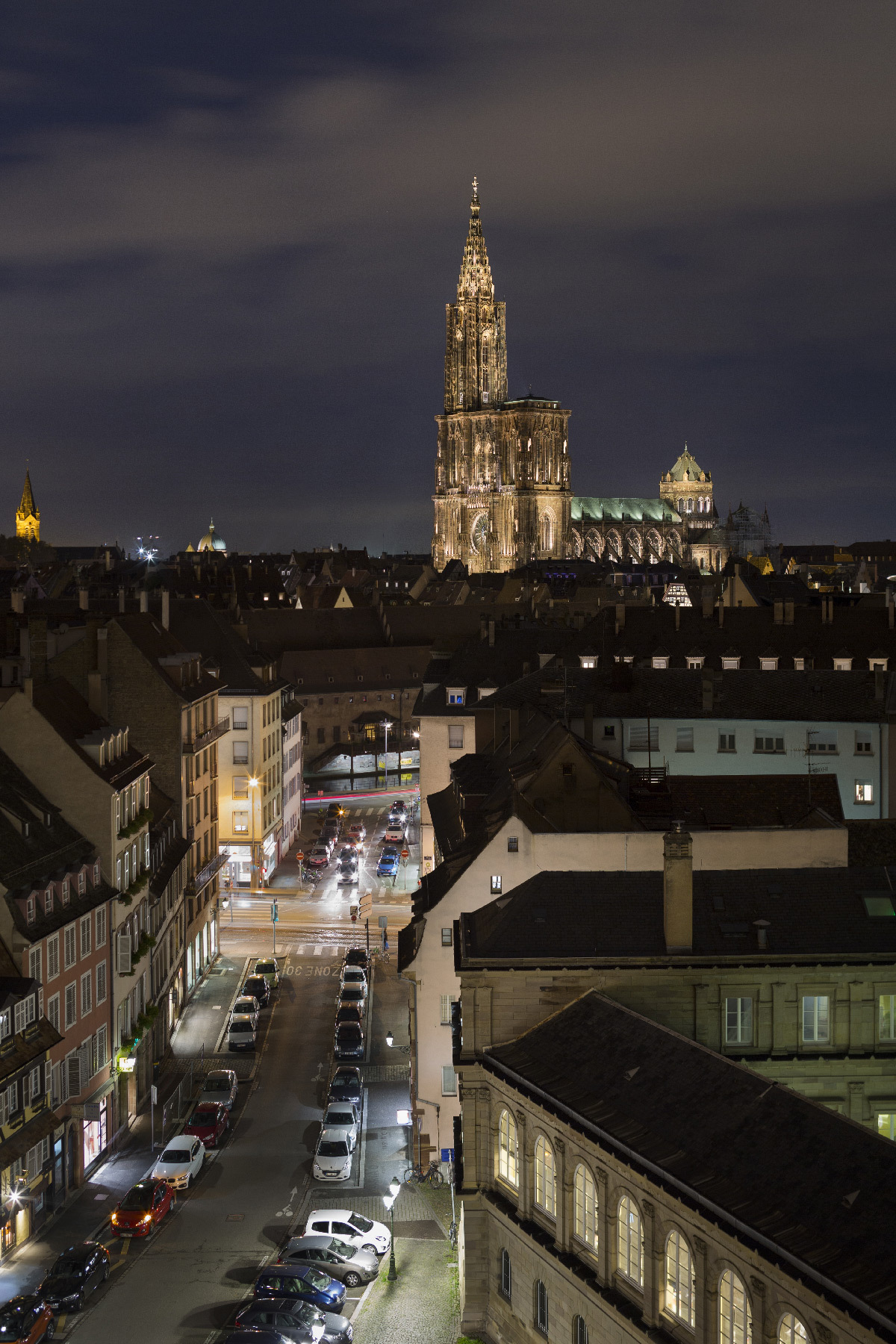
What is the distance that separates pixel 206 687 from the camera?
237ft

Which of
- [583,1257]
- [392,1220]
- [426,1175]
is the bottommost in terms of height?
[426,1175]

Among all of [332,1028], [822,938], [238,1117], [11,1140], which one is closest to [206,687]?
[332,1028]

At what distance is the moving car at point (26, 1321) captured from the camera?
116 ft

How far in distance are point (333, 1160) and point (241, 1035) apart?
→ 13.0m

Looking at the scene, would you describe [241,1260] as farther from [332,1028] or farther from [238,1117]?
[332,1028]

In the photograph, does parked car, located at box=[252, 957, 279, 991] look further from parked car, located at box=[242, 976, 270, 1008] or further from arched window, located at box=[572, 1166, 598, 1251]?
arched window, located at box=[572, 1166, 598, 1251]

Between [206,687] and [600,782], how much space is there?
1057 inches

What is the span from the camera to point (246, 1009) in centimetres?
6106

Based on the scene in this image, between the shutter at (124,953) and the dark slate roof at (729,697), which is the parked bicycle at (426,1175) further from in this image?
the dark slate roof at (729,697)

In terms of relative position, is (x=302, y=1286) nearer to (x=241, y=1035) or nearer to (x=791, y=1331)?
(x=791, y=1331)

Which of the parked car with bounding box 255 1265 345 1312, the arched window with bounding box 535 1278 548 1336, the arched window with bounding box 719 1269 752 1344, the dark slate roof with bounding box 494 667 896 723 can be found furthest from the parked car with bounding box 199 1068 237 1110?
the arched window with bounding box 719 1269 752 1344

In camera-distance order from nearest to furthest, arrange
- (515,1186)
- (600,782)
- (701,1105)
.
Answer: (701,1105), (515,1186), (600,782)

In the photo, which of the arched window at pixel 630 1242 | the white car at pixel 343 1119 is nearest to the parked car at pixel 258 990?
the white car at pixel 343 1119

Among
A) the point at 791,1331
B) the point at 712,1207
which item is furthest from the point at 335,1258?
the point at 791,1331
